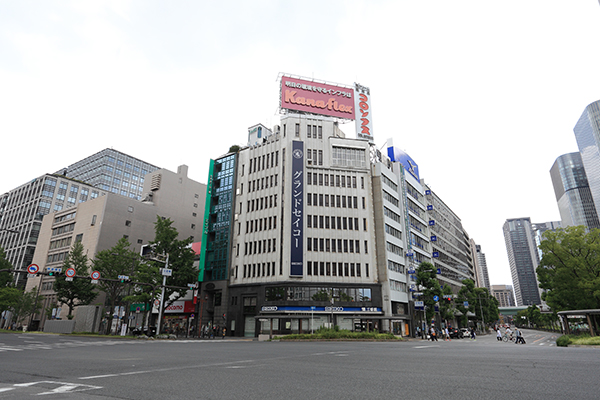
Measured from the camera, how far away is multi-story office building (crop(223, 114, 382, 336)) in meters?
53.5

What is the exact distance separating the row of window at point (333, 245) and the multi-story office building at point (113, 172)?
101 m

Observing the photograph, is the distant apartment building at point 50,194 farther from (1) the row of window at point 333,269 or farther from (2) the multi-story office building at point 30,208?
(1) the row of window at point 333,269

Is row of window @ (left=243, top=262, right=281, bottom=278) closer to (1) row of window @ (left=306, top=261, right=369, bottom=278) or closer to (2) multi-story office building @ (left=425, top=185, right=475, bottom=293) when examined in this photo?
(1) row of window @ (left=306, top=261, right=369, bottom=278)

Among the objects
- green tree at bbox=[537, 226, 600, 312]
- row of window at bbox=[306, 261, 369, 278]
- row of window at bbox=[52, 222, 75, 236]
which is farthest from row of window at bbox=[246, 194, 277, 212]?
row of window at bbox=[52, 222, 75, 236]

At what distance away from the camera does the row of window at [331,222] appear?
5753 centimetres

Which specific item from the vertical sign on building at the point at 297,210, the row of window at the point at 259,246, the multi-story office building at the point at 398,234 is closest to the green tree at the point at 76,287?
the row of window at the point at 259,246

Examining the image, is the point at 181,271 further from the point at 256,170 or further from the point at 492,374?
the point at 492,374

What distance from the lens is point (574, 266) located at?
42.2 m

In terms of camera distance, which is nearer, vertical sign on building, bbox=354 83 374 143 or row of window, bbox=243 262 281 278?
row of window, bbox=243 262 281 278

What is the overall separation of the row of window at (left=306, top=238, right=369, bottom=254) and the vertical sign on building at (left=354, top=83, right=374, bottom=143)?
823 inches

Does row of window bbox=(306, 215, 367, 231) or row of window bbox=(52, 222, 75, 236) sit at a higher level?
row of window bbox=(52, 222, 75, 236)

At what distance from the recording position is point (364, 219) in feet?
193

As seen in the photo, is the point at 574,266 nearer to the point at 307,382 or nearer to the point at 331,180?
the point at 331,180

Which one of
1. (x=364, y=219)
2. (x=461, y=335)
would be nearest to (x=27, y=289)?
(x=364, y=219)
